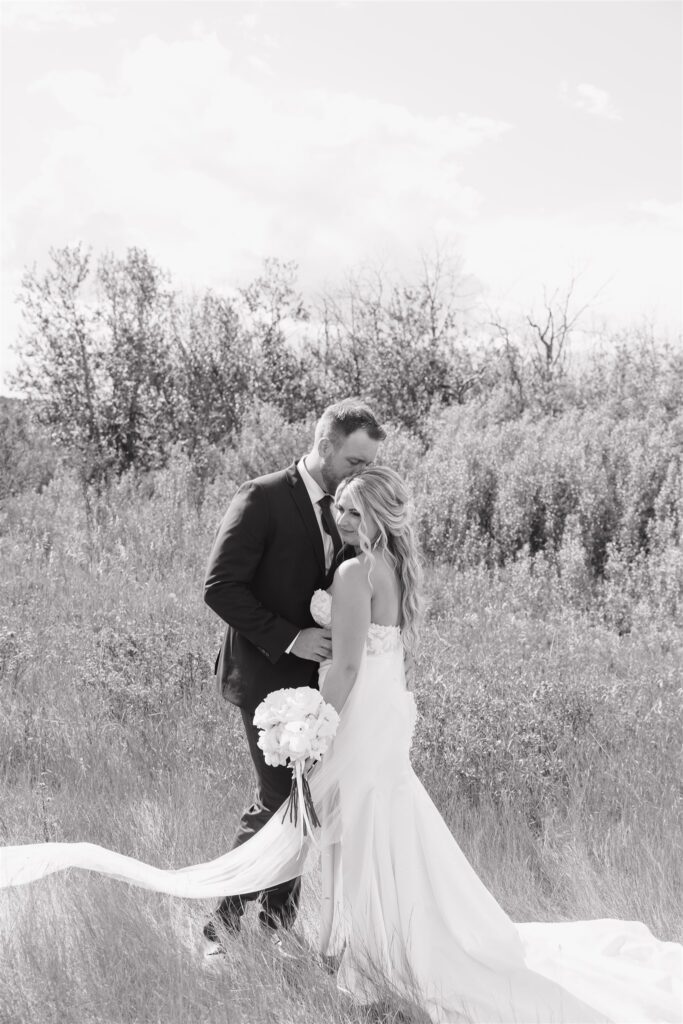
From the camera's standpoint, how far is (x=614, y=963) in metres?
3.76

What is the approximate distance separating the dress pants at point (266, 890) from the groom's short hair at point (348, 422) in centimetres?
128

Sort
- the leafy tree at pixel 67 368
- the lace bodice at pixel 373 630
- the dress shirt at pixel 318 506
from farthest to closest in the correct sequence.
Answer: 1. the leafy tree at pixel 67 368
2. the dress shirt at pixel 318 506
3. the lace bodice at pixel 373 630

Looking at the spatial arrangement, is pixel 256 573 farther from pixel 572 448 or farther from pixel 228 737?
pixel 572 448

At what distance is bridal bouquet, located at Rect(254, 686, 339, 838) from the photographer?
337cm

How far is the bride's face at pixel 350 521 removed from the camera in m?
3.64

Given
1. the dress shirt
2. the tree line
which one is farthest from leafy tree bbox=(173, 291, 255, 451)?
the dress shirt

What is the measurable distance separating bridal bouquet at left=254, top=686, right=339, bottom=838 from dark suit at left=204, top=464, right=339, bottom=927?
1.12 ft

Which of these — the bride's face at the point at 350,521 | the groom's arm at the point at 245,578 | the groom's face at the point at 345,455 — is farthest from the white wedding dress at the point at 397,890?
the groom's face at the point at 345,455

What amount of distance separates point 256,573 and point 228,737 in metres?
2.09

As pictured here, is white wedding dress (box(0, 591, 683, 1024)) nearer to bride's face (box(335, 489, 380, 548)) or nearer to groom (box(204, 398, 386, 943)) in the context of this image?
groom (box(204, 398, 386, 943))

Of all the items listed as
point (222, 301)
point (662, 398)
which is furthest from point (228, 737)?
point (222, 301)

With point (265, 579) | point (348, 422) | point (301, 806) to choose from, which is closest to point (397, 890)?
point (301, 806)

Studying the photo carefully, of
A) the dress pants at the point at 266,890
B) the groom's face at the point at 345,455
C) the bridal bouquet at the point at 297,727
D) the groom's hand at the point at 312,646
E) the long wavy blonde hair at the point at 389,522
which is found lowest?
the dress pants at the point at 266,890

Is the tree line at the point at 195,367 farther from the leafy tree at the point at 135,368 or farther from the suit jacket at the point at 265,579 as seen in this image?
the suit jacket at the point at 265,579
